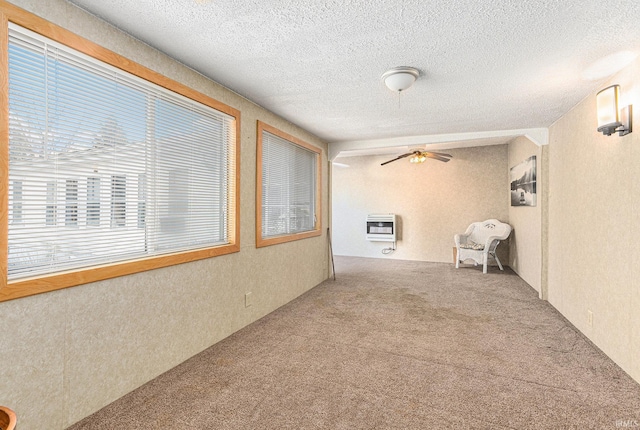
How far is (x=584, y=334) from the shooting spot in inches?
113

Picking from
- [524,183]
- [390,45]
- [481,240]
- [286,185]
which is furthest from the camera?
[481,240]

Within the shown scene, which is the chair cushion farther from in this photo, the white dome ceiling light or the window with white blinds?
the white dome ceiling light

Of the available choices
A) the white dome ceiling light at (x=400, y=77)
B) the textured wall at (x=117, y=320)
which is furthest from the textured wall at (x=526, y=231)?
the textured wall at (x=117, y=320)

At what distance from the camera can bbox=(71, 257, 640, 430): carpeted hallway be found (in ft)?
5.82

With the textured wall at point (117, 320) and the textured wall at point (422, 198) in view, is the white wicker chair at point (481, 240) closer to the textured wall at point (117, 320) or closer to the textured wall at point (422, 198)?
the textured wall at point (422, 198)

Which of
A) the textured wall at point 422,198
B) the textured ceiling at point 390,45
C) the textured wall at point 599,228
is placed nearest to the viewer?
the textured ceiling at point 390,45

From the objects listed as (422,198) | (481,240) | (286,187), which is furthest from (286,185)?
(481,240)

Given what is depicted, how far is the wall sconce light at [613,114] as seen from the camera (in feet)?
7.32

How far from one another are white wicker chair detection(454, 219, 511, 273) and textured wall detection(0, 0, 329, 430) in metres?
4.30

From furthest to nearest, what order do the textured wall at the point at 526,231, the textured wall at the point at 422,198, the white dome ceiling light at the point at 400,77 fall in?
the textured wall at the point at 422,198 < the textured wall at the point at 526,231 < the white dome ceiling light at the point at 400,77

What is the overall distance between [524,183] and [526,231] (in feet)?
2.47

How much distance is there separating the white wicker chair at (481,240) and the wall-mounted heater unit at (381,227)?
146 centimetres

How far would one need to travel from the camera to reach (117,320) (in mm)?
1921

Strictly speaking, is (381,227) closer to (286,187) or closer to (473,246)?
(473,246)
